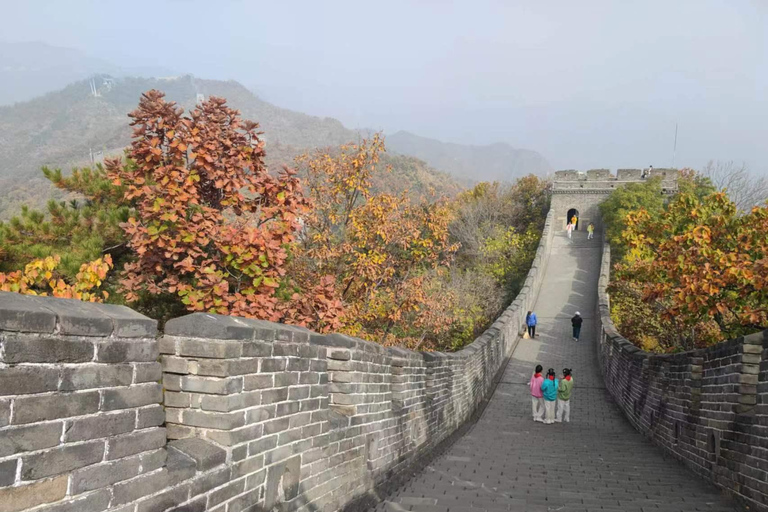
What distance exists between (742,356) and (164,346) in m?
5.33

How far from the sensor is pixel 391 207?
35.3 feet

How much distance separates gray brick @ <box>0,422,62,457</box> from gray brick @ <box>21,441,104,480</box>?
0.03 metres

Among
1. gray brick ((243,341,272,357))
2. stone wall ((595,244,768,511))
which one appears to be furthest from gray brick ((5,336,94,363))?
stone wall ((595,244,768,511))

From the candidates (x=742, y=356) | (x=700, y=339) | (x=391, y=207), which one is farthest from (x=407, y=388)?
(x=700, y=339)

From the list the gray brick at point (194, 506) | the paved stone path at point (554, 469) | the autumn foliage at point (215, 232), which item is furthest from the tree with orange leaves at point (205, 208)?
the gray brick at point (194, 506)

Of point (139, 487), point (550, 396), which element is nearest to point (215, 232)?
point (139, 487)

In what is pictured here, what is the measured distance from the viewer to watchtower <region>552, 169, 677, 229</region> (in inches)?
1537

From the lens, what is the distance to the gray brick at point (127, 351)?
7.04 ft

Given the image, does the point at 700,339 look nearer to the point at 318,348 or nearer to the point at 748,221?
the point at 748,221

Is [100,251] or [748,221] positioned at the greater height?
[748,221]

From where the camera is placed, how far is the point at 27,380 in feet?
6.06

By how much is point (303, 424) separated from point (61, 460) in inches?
81.0

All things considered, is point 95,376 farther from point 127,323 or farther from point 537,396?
point 537,396

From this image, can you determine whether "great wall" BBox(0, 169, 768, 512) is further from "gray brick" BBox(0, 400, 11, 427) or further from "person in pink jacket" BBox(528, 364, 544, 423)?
"person in pink jacket" BBox(528, 364, 544, 423)
